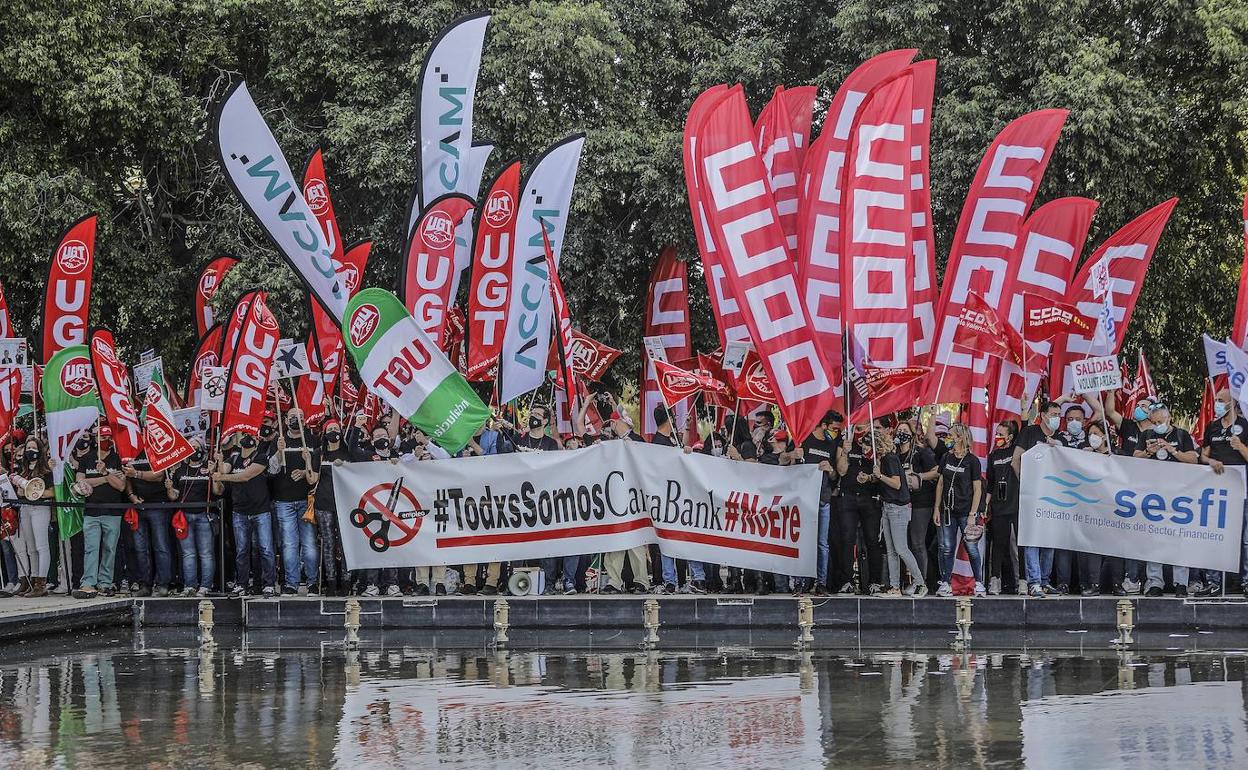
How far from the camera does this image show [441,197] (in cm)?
2016

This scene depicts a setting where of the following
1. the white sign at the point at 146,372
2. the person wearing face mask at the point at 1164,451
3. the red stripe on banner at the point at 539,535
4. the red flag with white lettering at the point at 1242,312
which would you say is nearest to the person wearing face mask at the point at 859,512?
the red stripe on banner at the point at 539,535

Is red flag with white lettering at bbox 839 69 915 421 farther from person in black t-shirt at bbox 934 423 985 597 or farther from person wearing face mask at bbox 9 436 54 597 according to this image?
person wearing face mask at bbox 9 436 54 597

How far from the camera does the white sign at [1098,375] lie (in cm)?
1656

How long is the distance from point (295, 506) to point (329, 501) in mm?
422

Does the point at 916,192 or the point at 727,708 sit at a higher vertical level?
the point at 916,192

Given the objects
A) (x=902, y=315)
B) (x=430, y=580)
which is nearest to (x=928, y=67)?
(x=902, y=315)

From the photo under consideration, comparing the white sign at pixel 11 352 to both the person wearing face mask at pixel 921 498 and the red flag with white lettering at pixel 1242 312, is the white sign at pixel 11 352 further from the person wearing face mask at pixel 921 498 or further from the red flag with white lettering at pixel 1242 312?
the red flag with white lettering at pixel 1242 312

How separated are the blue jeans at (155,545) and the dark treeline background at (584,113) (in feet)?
28.2

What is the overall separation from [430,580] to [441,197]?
16.8ft

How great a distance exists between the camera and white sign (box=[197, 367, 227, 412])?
18.6 meters

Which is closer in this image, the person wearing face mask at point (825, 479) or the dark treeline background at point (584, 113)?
the person wearing face mask at point (825, 479)

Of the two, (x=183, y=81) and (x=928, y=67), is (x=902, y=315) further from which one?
(x=183, y=81)

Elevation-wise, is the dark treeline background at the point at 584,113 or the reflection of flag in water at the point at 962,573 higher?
the dark treeline background at the point at 584,113

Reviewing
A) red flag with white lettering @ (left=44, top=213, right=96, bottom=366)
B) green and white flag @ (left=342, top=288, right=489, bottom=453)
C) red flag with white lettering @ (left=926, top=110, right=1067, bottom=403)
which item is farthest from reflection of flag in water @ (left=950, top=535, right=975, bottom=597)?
red flag with white lettering @ (left=44, top=213, right=96, bottom=366)
